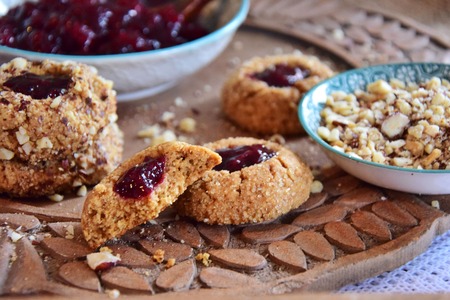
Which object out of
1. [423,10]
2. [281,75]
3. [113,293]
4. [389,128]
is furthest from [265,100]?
[423,10]

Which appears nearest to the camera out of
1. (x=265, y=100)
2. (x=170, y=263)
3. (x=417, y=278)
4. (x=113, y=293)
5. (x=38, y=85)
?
(x=113, y=293)

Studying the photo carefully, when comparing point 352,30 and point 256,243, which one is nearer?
point 256,243

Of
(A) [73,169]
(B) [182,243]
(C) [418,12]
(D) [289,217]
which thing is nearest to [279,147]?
(D) [289,217]

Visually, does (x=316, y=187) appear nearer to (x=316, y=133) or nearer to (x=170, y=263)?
(x=316, y=133)

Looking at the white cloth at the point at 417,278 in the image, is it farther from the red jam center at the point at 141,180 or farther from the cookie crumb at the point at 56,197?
the cookie crumb at the point at 56,197

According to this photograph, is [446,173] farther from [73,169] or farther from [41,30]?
[41,30]

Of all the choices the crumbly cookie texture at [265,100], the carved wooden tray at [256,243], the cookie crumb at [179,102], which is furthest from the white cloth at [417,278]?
the cookie crumb at [179,102]
